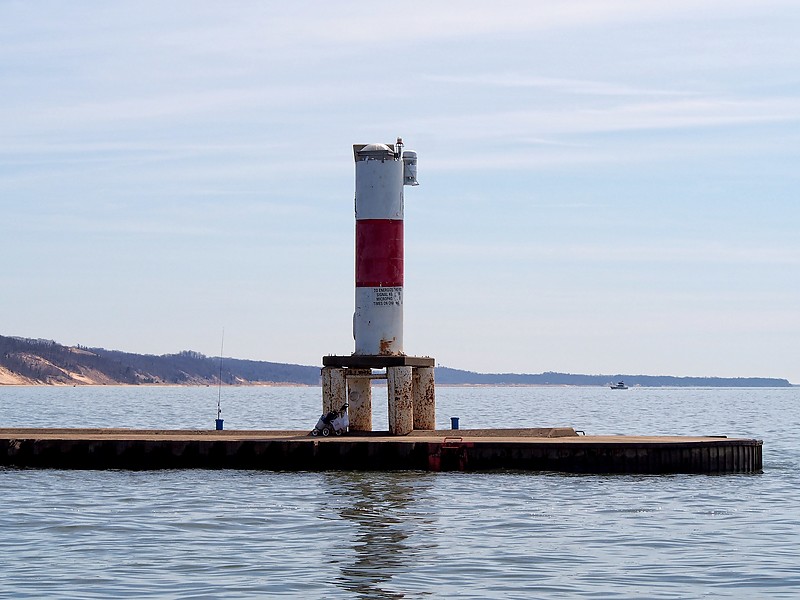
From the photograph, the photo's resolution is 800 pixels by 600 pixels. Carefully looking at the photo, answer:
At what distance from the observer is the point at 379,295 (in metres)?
38.9

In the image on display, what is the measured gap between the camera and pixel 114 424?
79.0 meters

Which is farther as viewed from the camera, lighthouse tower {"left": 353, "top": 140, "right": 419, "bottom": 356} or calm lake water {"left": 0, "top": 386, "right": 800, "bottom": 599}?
lighthouse tower {"left": 353, "top": 140, "right": 419, "bottom": 356}

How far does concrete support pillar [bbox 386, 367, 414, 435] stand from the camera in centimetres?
3850

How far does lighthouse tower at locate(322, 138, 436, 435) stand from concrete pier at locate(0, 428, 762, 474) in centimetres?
151

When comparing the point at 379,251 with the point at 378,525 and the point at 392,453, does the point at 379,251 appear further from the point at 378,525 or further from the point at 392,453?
the point at 378,525

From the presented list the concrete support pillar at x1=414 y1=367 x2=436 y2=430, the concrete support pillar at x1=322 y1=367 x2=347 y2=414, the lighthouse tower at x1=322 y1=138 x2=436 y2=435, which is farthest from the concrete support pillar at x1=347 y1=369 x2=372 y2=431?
the concrete support pillar at x1=414 y1=367 x2=436 y2=430

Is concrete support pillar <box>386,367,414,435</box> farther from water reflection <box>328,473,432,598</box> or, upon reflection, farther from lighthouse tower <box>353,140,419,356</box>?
water reflection <box>328,473,432,598</box>

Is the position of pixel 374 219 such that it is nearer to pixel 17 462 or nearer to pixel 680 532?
pixel 17 462

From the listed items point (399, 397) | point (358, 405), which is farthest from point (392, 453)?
point (358, 405)

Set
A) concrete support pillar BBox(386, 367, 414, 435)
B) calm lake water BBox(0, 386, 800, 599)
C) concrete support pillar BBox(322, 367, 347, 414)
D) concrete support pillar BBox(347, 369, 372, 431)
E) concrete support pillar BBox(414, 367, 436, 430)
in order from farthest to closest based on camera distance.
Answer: concrete support pillar BBox(414, 367, 436, 430)
concrete support pillar BBox(347, 369, 372, 431)
concrete support pillar BBox(322, 367, 347, 414)
concrete support pillar BBox(386, 367, 414, 435)
calm lake water BBox(0, 386, 800, 599)

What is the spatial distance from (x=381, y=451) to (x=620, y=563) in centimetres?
1386

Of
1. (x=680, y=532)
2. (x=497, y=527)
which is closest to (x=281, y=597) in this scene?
(x=497, y=527)

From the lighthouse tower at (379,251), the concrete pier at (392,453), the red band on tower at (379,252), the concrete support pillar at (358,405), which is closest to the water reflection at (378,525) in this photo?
the concrete pier at (392,453)

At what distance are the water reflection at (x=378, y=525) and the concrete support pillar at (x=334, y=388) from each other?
3980mm
